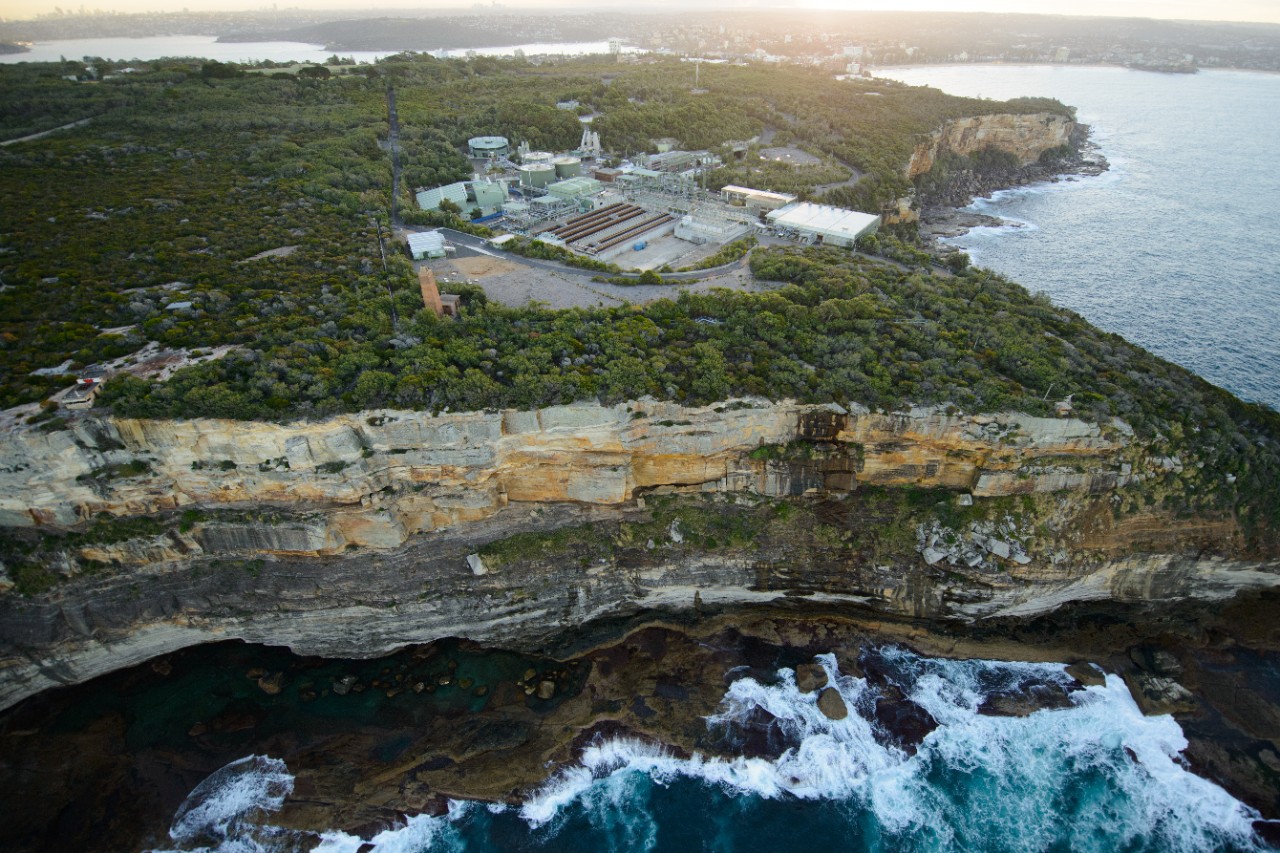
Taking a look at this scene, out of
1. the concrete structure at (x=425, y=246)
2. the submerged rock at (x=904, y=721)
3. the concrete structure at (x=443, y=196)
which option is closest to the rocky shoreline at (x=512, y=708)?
the submerged rock at (x=904, y=721)

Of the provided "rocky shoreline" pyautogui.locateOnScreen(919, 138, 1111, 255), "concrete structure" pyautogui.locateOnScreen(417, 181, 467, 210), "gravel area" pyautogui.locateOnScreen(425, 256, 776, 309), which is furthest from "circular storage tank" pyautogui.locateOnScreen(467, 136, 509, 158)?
"rocky shoreline" pyautogui.locateOnScreen(919, 138, 1111, 255)

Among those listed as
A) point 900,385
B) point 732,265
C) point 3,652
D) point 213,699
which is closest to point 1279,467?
point 900,385

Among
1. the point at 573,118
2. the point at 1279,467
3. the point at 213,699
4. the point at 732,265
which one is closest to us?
the point at 213,699

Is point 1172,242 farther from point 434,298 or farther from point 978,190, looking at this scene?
point 434,298

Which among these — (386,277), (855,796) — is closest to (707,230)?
(386,277)

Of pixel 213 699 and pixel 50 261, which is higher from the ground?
pixel 50 261

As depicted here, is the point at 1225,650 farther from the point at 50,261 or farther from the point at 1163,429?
the point at 50,261
